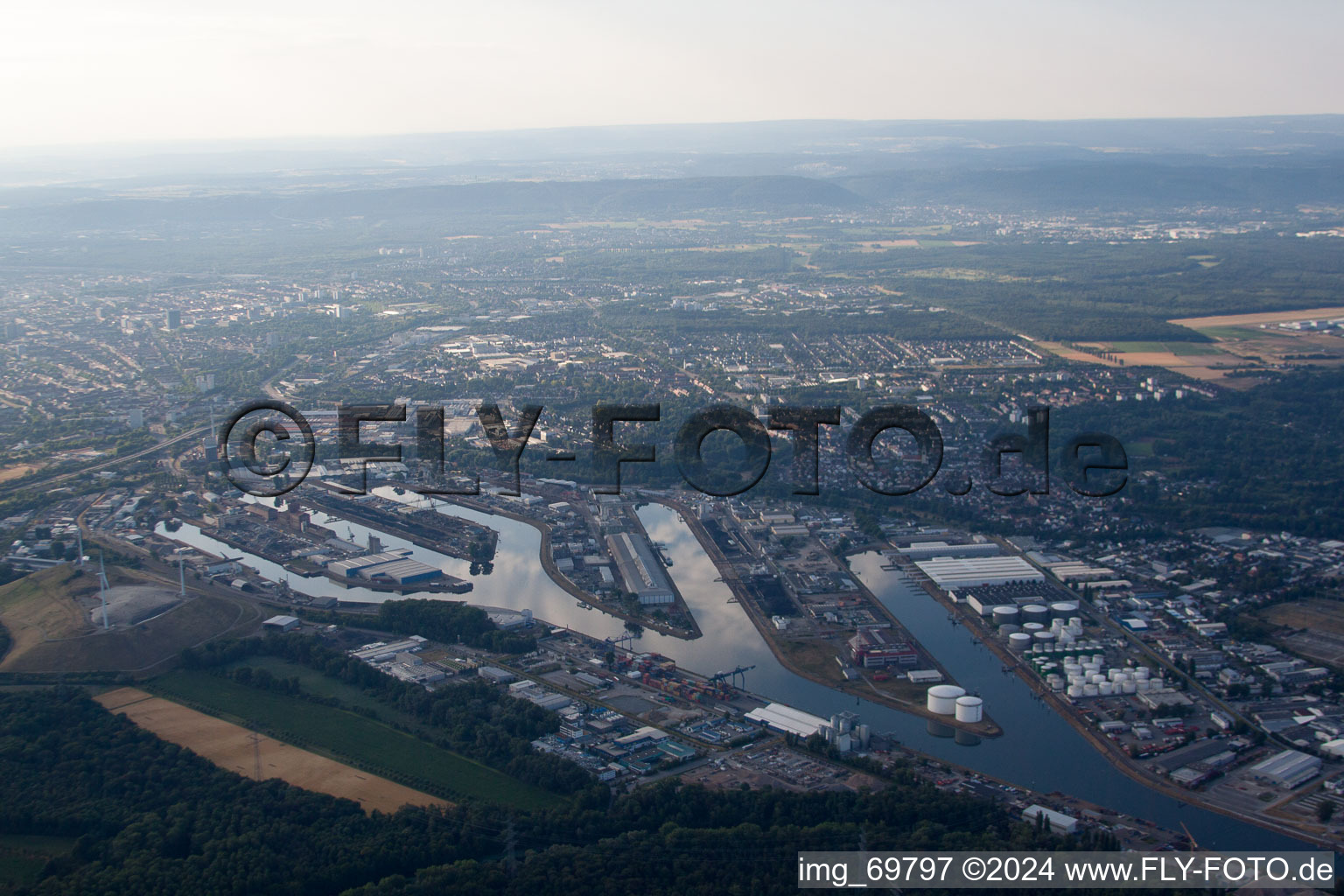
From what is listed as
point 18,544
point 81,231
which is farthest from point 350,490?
point 81,231

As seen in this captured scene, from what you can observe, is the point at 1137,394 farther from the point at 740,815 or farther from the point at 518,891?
the point at 518,891

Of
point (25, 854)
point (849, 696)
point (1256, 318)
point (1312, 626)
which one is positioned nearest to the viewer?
point (25, 854)

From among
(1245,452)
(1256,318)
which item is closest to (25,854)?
(1245,452)

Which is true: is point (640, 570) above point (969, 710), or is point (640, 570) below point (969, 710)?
above

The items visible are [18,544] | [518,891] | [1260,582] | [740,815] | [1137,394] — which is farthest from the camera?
[1137,394]

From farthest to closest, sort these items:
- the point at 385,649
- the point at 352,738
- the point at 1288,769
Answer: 1. the point at 385,649
2. the point at 352,738
3. the point at 1288,769

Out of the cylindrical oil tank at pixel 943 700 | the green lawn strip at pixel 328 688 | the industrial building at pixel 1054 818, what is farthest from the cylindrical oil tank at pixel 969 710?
the green lawn strip at pixel 328 688

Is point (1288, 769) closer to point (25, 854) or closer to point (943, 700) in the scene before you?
point (943, 700)
